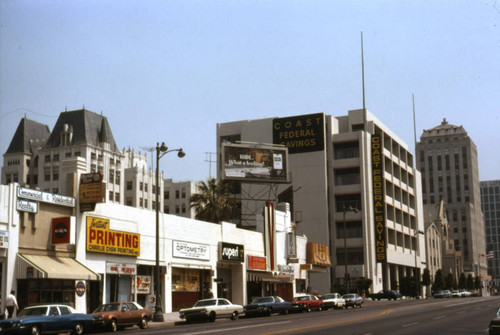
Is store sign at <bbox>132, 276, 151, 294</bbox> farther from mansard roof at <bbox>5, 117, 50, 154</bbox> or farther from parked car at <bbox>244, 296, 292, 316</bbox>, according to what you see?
mansard roof at <bbox>5, 117, 50, 154</bbox>

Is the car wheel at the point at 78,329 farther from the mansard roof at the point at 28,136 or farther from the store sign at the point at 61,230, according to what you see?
the mansard roof at the point at 28,136

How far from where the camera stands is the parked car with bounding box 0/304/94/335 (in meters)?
24.4

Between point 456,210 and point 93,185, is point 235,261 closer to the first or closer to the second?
point 93,185

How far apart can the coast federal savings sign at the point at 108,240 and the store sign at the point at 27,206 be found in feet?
12.3

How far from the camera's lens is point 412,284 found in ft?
321

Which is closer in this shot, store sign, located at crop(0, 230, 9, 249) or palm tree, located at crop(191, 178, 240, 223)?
store sign, located at crop(0, 230, 9, 249)

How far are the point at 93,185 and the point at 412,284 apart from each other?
71105 millimetres

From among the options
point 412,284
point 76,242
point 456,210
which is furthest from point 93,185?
point 456,210

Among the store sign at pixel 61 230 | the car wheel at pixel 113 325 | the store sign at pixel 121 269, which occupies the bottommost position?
the car wheel at pixel 113 325

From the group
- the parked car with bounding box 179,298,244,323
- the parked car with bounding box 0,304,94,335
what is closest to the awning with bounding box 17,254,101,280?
the parked car with bounding box 179,298,244,323

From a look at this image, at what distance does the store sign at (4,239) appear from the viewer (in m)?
32.2

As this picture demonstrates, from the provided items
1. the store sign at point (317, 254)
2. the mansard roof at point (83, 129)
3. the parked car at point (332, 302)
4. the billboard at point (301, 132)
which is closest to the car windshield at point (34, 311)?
the parked car at point (332, 302)

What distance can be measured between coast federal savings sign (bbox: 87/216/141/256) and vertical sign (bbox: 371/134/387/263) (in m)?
55.3

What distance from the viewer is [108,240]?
38875 millimetres
